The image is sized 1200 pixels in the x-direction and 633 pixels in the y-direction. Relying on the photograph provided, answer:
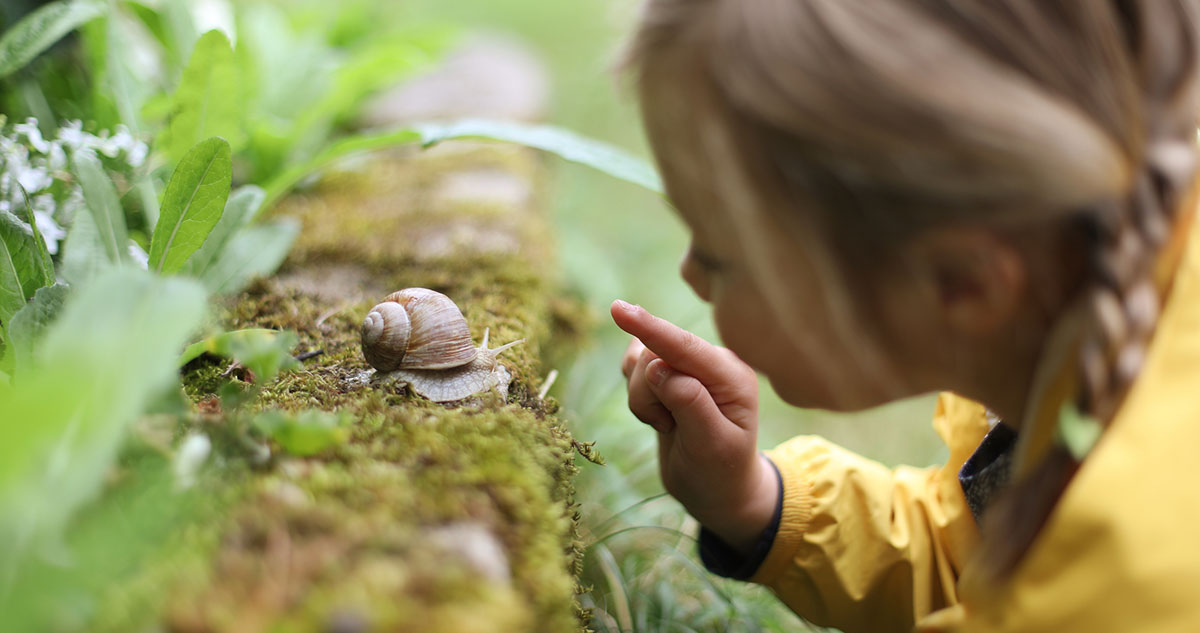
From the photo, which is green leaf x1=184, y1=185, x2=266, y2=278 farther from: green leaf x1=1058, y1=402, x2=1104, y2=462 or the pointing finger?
green leaf x1=1058, y1=402, x2=1104, y2=462

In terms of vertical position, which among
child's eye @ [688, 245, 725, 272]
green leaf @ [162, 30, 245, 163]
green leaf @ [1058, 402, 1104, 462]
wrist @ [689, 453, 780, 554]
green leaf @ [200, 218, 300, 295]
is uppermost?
green leaf @ [162, 30, 245, 163]

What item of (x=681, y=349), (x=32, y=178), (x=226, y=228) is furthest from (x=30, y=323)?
(x=681, y=349)

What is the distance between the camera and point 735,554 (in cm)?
160

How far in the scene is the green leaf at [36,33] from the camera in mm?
1648

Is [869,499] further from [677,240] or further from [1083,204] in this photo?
[677,240]

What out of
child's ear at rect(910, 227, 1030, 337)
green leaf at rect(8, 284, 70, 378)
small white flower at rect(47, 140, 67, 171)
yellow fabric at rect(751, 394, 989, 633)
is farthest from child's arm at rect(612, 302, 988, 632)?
small white flower at rect(47, 140, 67, 171)

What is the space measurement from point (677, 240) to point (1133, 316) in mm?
3286

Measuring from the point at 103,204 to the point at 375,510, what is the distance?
84 centimetres

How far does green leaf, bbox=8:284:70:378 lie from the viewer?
44.8 inches

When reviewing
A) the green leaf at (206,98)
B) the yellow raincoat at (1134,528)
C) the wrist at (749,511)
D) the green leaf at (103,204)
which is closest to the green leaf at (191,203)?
the green leaf at (103,204)

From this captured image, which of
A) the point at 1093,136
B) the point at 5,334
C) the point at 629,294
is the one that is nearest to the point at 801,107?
the point at 1093,136

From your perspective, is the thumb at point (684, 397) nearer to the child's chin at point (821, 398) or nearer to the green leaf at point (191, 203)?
the child's chin at point (821, 398)

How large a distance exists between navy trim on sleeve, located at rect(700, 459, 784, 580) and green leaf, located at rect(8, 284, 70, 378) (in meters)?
1.16

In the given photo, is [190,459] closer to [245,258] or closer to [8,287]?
[8,287]
